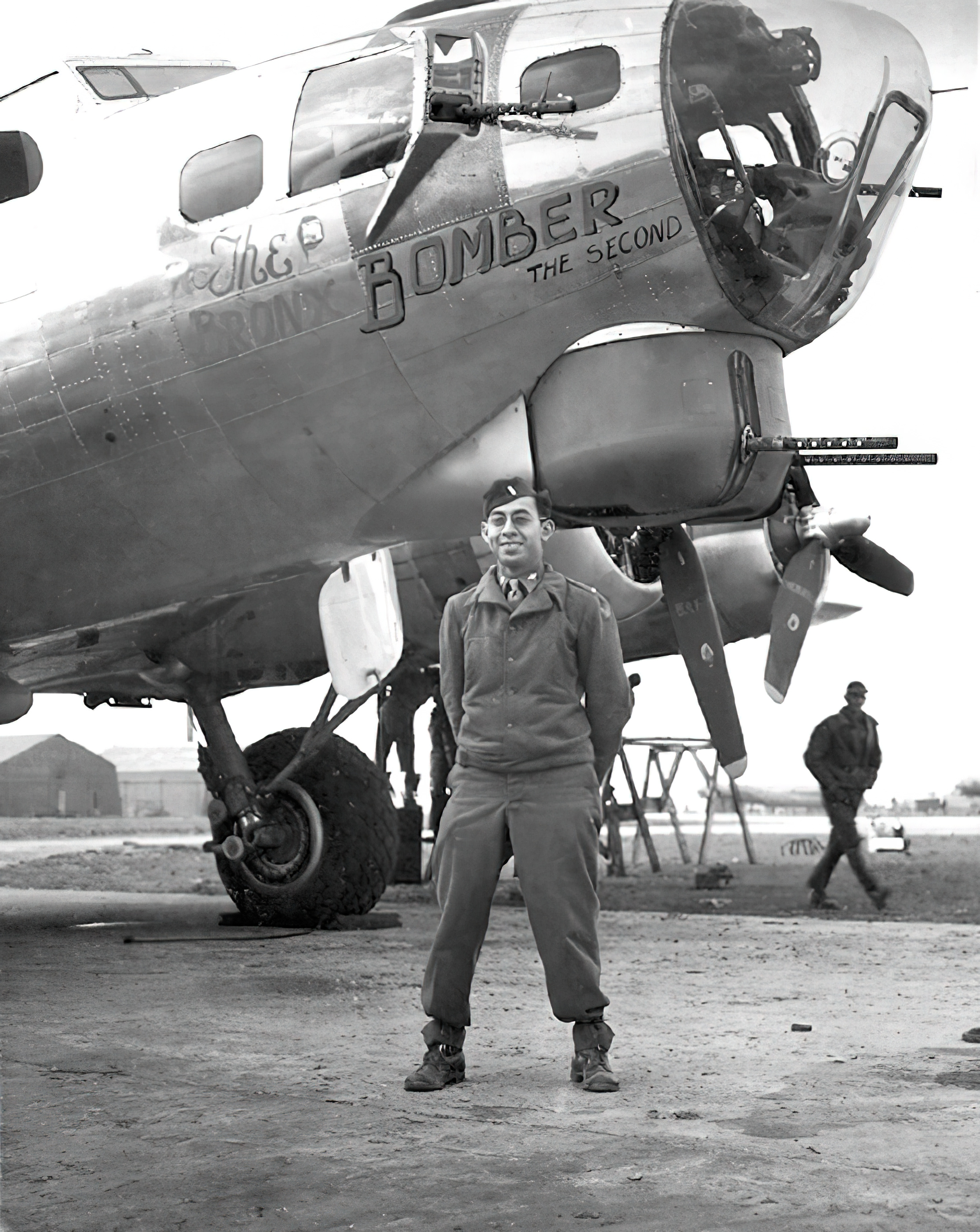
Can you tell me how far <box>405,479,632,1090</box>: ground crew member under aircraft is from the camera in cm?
394

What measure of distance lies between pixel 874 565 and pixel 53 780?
5.19 metres

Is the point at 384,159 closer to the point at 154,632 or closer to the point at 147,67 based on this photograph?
the point at 147,67

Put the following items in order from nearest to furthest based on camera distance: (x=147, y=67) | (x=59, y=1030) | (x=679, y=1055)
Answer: (x=679, y=1055) → (x=59, y=1030) → (x=147, y=67)

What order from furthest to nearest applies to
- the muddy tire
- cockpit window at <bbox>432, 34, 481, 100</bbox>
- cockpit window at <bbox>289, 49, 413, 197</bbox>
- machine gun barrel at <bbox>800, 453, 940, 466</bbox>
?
the muddy tire < cockpit window at <bbox>289, 49, 413, 197</bbox> < cockpit window at <bbox>432, 34, 481, 100</bbox> < machine gun barrel at <bbox>800, 453, 940, 466</bbox>

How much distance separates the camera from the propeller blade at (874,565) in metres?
9.41

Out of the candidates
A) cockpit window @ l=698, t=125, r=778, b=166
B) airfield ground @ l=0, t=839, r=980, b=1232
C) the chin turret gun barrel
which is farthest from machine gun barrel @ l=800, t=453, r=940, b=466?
airfield ground @ l=0, t=839, r=980, b=1232

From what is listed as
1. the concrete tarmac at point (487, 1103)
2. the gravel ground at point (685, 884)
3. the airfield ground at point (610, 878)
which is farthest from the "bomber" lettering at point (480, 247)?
the gravel ground at point (685, 884)

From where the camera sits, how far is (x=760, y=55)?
5.70 metres

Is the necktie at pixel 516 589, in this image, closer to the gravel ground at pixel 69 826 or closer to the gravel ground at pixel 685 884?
the gravel ground at pixel 69 826

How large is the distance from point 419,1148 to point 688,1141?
0.59 metres

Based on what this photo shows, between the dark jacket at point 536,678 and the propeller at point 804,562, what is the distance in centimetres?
250

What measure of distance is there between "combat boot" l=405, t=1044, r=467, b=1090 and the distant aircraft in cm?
240

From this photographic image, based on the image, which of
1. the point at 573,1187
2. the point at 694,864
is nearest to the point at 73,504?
the point at 573,1187

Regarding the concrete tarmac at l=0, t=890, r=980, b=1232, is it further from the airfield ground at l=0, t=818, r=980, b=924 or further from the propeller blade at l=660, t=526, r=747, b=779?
the airfield ground at l=0, t=818, r=980, b=924
